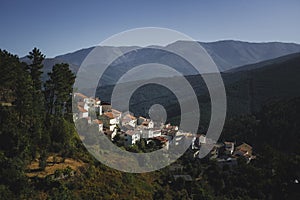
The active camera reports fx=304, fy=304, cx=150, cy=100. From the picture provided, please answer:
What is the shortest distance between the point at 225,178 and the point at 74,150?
13.9 m

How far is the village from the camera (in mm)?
30141

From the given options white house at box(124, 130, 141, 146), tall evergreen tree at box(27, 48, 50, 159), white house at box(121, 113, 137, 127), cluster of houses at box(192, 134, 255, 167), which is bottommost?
cluster of houses at box(192, 134, 255, 167)

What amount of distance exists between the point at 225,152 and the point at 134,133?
1319 cm

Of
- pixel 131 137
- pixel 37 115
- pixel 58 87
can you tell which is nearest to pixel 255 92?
pixel 131 137

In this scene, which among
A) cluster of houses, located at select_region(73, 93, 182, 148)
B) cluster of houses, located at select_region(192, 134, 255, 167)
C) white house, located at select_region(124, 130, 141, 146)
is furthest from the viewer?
cluster of houses, located at select_region(192, 134, 255, 167)

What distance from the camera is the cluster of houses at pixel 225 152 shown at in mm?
34625

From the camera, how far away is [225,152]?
126ft

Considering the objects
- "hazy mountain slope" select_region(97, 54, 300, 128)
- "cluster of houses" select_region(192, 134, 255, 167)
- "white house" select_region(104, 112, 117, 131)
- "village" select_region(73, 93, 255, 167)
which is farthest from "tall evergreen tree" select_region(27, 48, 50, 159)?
"hazy mountain slope" select_region(97, 54, 300, 128)

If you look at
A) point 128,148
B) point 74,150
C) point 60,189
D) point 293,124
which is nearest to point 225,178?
point 128,148

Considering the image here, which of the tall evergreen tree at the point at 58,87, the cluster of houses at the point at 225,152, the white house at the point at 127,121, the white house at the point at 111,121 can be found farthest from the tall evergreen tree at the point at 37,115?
the cluster of houses at the point at 225,152

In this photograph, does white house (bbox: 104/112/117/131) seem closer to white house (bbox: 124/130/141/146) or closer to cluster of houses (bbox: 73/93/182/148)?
cluster of houses (bbox: 73/93/182/148)

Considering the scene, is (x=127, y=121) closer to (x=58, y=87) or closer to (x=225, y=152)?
(x=225, y=152)

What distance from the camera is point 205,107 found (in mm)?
73750

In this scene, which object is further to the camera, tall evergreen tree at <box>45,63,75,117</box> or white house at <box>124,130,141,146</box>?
white house at <box>124,130,141,146</box>
